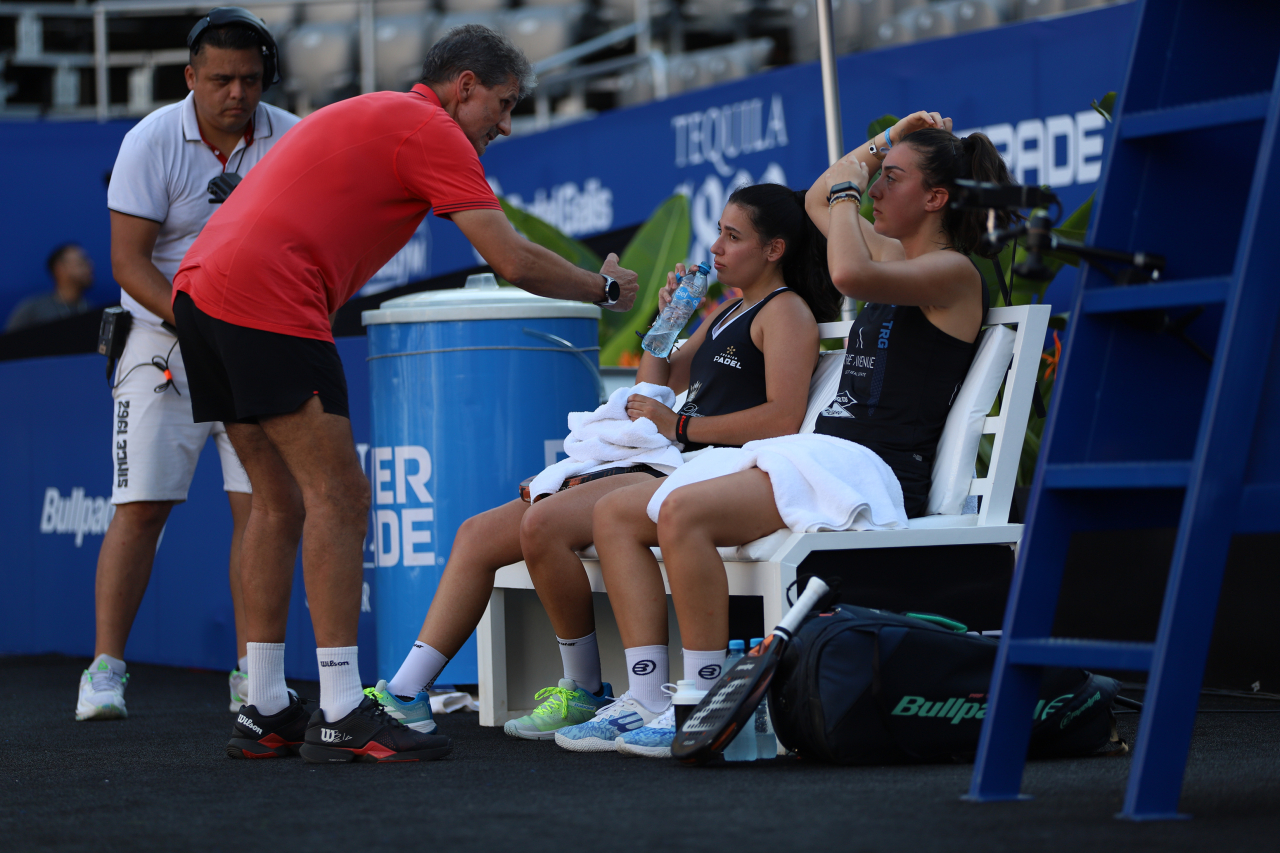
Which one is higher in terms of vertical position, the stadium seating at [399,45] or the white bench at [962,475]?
the stadium seating at [399,45]

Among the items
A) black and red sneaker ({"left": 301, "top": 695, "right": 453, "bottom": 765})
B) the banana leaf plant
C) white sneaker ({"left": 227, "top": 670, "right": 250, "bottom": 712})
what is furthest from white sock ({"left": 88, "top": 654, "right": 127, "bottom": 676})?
the banana leaf plant

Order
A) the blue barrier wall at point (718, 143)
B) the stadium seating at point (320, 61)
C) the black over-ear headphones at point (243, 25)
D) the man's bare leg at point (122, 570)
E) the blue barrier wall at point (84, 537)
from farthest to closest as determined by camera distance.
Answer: the stadium seating at point (320, 61) < the blue barrier wall at point (718, 143) < the blue barrier wall at point (84, 537) < the man's bare leg at point (122, 570) < the black over-ear headphones at point (243, 25)

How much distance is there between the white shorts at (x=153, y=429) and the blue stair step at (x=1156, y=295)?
2509 mm

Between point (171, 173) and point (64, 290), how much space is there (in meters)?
6.35

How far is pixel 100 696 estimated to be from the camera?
392 centimetres

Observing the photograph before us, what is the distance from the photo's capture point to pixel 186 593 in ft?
17.8

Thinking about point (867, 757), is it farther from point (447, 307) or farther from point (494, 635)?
point (447, 307)

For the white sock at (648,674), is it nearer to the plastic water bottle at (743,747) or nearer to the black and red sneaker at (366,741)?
the plastic water bottle at (743,747)

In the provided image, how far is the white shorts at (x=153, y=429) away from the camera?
3994mm

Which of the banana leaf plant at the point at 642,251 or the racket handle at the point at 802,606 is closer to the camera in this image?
the racket handle at the point at 802,606

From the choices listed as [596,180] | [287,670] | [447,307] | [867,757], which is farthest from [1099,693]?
[596,180]

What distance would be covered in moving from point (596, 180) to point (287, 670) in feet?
→ 13.4

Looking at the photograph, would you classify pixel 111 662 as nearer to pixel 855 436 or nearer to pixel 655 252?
pixel 855 436

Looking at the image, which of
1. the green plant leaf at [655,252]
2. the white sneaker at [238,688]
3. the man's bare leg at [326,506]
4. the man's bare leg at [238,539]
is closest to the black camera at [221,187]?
the man's bare leg at [238,539]
